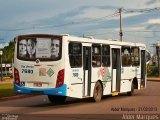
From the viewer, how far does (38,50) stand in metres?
20.7

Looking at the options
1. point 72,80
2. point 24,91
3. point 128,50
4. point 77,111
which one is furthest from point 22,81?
point 128,50

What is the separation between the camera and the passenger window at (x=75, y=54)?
20.8 meters

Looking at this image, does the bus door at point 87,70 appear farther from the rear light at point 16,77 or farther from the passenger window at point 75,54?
the rear light at point 16,77

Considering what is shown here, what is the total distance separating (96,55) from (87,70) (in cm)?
108

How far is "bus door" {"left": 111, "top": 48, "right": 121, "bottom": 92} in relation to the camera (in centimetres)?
2486

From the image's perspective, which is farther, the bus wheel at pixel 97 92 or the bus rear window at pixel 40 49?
the bus wheel at pixel 97 92

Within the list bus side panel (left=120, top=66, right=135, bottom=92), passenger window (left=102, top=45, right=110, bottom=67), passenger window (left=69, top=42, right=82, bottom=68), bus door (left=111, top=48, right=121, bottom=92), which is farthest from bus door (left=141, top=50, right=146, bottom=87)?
passenger window (left=69, top=42, right=82, bottom=68)

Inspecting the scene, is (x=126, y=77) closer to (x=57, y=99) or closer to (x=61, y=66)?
(x=57, y=99)

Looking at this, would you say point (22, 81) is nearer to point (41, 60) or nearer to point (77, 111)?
point (41, 60)

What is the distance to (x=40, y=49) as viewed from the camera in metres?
20.7

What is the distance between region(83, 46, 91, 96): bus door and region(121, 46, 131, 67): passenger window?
154 inches

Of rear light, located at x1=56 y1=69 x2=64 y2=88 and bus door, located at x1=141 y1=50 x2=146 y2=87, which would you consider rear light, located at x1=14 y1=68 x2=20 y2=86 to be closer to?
rear light, located at x1=56 y1=69 x2=64 y2=88

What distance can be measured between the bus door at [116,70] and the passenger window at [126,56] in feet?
1.93

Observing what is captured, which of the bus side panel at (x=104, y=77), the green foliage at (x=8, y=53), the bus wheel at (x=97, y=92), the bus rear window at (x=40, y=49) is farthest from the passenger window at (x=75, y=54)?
the green foliage at (x=8, y=53)
